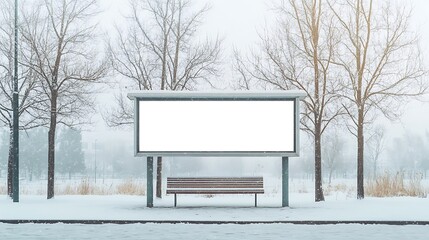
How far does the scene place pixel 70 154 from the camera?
97.3 m

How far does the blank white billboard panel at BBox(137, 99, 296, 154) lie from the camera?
16531mm

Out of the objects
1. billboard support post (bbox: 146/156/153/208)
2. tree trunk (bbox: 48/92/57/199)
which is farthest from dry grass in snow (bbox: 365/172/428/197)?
tree trunk (bbox: 48/92/57/199)

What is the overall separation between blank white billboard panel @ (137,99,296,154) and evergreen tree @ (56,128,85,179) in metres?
80.9

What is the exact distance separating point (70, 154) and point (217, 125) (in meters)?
84.2

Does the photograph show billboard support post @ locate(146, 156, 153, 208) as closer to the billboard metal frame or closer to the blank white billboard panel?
the billboard metal frame

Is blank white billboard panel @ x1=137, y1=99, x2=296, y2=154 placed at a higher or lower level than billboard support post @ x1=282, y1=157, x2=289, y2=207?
higher

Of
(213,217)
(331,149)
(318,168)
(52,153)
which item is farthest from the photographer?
(331,149)

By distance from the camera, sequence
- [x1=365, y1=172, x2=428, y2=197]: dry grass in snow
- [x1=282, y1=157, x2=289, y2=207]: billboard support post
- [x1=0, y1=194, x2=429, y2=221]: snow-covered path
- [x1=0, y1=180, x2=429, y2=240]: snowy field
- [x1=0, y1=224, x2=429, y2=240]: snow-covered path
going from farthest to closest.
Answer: [x1=365, y1=172, x2=428, y2=197]: dry grass in snow
[x1=282, y1=157, x2=289, y2=207]: billboard support post
[x1=0, y1=194, x2=429, y2=221]: snow-covered path
[x1=0, y1=180, x2=429, y2=240]: snowy field
[x1=0, y1=224, x2=429, y2=240]: snow-covered path

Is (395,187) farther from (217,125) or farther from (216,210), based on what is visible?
(216,210)

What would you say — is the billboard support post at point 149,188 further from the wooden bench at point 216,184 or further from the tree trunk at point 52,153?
the tree trunk at point 52,153

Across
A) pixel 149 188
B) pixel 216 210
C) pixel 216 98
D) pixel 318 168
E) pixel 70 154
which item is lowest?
pixel 70 154

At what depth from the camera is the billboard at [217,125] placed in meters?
16.5

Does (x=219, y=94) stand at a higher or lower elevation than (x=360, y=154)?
higher

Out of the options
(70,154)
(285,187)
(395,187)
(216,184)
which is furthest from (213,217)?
(70,154)
